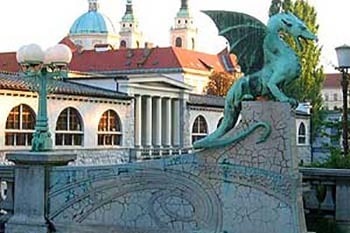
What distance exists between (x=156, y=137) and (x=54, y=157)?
32.6 m

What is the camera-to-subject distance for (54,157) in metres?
9.27

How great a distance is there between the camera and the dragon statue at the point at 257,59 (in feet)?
28.6

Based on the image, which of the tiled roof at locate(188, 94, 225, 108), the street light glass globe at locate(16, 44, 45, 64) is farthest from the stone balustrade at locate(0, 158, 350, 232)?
the tiled roof at locate(188, 94, 225, 108)

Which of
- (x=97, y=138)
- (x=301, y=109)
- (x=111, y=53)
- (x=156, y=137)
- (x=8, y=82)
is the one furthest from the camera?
(x=111, y=53)

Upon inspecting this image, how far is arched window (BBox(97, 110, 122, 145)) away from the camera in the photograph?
3409 centimetres

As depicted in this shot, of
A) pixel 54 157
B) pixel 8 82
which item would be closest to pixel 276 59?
pixel 54 157

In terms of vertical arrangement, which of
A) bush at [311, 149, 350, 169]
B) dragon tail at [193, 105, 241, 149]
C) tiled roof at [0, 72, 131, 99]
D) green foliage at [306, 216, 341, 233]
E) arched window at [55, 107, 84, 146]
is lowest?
green foliage at [306, 216, 341, 233]

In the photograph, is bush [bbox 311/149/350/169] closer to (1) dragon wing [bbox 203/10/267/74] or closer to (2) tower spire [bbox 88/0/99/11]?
(1) dragon wing [bbox 203/10/267/74]

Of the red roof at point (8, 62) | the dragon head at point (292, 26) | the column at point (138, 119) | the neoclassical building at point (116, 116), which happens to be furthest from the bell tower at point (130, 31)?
the dragon head at point (292, 26)

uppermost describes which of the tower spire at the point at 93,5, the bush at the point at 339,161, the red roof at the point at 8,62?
the tower spire at the point at 93,5

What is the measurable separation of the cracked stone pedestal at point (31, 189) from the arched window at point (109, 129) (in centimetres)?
2433

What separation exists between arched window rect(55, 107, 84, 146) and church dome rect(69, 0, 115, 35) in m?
71.4

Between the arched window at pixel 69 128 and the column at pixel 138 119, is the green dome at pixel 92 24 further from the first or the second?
the arched window at pixel 69 128

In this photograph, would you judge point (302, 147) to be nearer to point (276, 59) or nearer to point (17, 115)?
point (17, 115)
